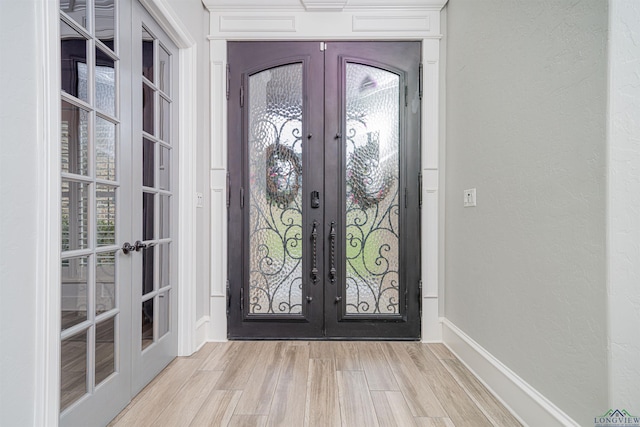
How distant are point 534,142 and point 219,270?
2.22 metres

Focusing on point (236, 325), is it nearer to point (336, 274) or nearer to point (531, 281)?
point (336, 274)

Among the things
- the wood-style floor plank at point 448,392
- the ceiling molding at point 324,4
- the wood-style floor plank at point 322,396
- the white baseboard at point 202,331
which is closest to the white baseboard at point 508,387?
the wood-style floor plank at point 448,392

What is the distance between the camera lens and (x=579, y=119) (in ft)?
4.13

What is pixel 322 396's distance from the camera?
1769 millimetres

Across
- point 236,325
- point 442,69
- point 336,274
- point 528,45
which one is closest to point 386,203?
point 336,274

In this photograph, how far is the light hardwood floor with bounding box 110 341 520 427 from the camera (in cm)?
157

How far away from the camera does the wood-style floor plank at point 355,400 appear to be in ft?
5.12

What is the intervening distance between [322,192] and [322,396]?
55.9 inches

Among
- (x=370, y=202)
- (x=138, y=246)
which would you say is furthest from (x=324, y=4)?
(x=138, y=246)

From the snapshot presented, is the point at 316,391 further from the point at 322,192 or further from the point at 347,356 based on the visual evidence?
the point at 322,192

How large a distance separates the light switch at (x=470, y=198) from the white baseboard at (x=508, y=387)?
34.5 inches
